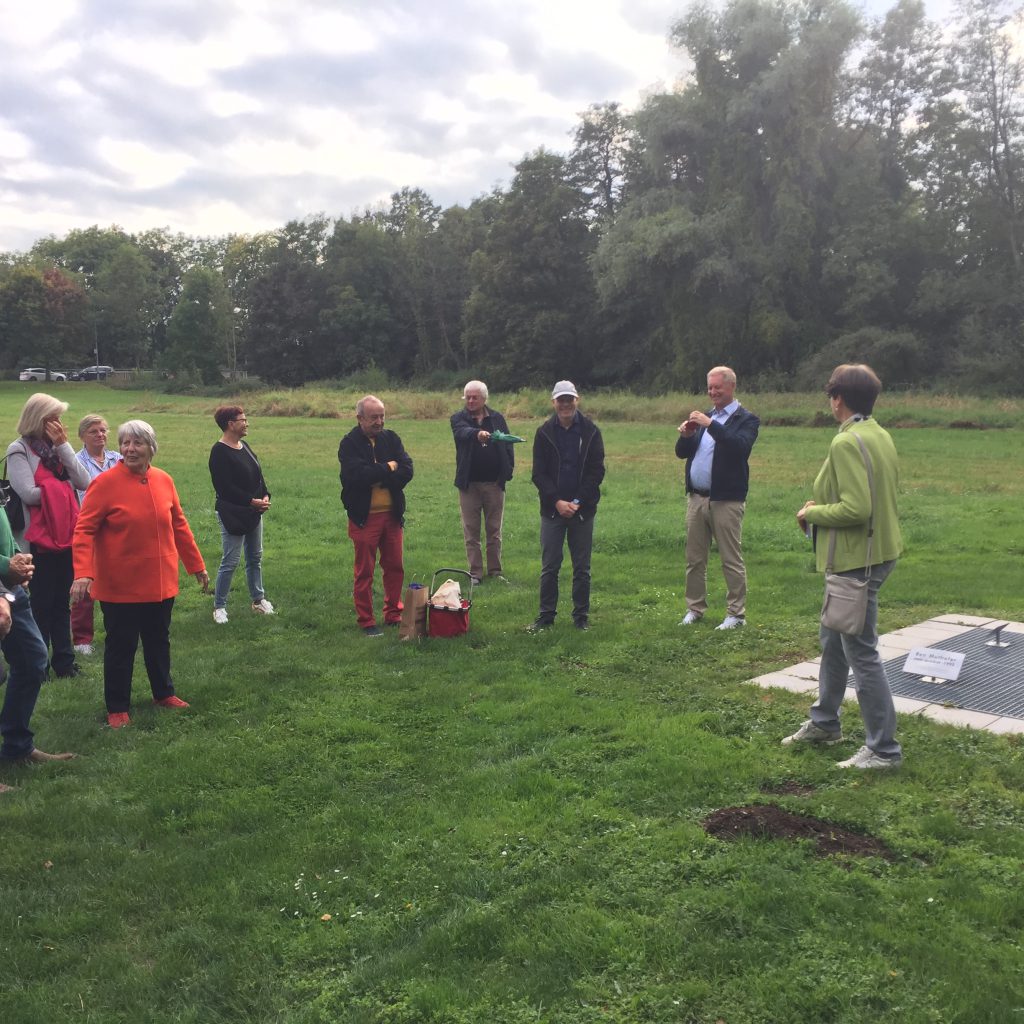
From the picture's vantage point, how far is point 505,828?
426 cm

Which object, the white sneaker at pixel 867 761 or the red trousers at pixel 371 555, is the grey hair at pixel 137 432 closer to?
the red trousers at pixel 371 555

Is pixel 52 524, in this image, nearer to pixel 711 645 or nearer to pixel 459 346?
pixel 711 645

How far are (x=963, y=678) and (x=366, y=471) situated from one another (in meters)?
4.78

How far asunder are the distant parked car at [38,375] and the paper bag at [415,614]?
86.5 m

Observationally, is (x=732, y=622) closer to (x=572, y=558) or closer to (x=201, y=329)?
(x=572, y=558)

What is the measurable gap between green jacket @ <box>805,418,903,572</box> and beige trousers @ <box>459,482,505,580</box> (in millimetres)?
5019

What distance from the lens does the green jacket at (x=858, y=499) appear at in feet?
15.0

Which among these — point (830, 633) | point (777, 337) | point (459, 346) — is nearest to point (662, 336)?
point (777, 337)

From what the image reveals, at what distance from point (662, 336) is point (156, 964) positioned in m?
49.0

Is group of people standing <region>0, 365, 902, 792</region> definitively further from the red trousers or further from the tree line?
the tree line

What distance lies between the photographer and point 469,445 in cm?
912

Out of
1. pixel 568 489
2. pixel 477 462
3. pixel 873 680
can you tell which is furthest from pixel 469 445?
pixel 873 680

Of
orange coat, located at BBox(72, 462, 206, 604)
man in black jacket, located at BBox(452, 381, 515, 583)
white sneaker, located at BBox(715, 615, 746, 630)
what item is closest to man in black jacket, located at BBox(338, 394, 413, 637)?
man in black jacket, located at BBox(452, 381, 515, 583)

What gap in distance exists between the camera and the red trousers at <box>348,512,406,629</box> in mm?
7910
